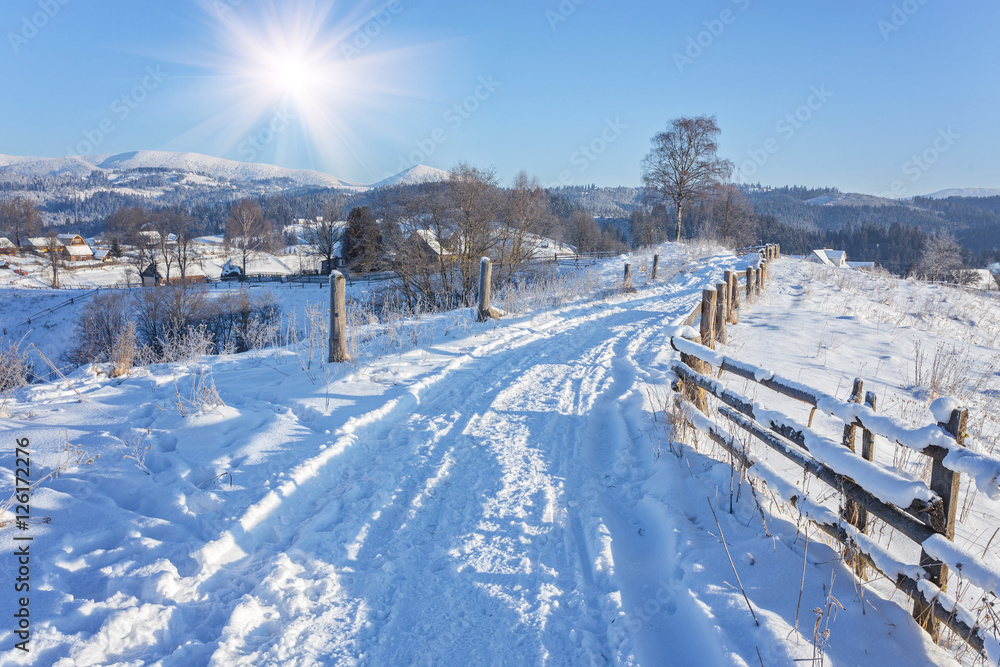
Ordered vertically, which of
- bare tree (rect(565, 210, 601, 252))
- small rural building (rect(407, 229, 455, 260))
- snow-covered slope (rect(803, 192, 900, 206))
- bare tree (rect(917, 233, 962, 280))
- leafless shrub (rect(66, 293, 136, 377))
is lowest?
leafless shrub (rect(66, 293, 136, 377))

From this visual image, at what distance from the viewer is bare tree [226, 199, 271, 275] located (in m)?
52.8

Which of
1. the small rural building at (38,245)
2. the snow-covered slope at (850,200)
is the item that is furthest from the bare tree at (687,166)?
the snow-covered slope at (850,200)

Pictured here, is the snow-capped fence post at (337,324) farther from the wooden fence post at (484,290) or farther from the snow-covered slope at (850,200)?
the snow-covered slope at (850,200)

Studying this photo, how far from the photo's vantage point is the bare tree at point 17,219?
2089 inches

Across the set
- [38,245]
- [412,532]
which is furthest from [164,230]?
[412,532]

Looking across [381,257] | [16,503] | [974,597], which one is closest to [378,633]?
[16,503]

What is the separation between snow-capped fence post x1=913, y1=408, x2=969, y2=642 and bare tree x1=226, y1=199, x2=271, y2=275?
2351 inches

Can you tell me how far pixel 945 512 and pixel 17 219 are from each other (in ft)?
264

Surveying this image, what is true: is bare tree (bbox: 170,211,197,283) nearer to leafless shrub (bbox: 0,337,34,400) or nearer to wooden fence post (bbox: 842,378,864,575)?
leafless shrub (bbox: 0,337,34,400)

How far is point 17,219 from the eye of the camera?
53.4 meters

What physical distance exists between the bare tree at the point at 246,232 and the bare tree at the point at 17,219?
78.0 feet

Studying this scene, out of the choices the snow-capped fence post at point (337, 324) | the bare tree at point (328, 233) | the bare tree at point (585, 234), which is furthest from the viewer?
the bare tree at point (585, 234)

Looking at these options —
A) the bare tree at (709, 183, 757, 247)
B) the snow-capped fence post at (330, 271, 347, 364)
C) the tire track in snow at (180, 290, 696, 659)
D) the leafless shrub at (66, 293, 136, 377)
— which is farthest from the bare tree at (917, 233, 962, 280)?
the leafless shrub at (66, 293, 136, 377)

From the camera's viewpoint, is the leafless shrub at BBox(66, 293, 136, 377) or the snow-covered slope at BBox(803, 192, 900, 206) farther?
the snow-covered slope at BBox(803, 192, 900, 206)
